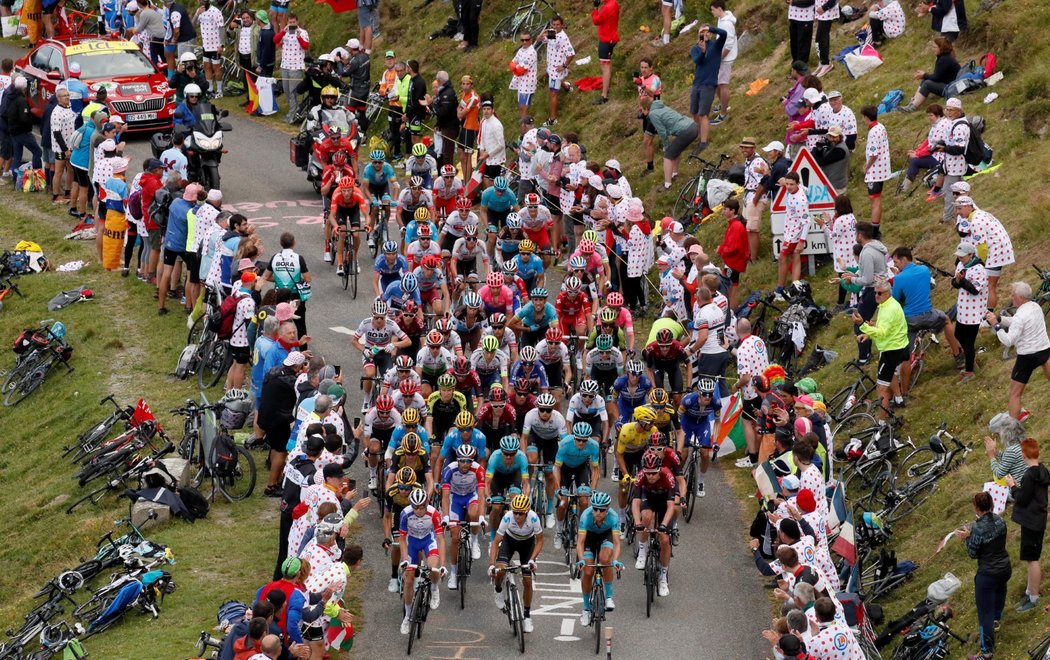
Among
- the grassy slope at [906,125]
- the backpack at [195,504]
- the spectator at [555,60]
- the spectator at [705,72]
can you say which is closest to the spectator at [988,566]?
the grassy slope at [906,125]

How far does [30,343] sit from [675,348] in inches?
492

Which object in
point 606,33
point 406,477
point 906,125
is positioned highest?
point 906,125

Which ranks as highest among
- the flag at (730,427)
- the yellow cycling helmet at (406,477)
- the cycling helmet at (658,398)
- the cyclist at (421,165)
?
Answer: the cyclist at (421,165)

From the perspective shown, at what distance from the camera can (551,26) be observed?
34.2 meters

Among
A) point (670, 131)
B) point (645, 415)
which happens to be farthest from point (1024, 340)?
point (670, 131)

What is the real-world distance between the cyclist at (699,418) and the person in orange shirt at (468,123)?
39.4 ft

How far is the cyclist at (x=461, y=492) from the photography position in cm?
1992

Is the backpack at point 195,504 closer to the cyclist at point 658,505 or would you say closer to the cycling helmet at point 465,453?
the cycling helmet at point 465,453

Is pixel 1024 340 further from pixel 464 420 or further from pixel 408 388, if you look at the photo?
pixel 408 388

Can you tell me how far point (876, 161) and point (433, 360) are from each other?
8.30m

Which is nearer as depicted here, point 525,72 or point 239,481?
point 239,481

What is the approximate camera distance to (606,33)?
33.7m

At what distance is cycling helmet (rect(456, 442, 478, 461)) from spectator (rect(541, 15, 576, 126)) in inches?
618

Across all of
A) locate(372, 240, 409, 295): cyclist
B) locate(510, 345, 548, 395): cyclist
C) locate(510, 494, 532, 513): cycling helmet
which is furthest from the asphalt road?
locate(372, 240, 409, 295): cyclist
